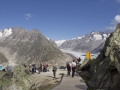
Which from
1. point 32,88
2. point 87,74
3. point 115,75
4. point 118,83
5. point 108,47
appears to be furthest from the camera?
point 87,74

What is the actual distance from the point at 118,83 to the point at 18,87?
40.6ft

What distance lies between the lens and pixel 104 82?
2356 cm

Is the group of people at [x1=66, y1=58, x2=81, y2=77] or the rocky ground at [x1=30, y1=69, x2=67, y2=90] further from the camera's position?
the group of people at [x1=66, y1=58, x2=81, y2=77]

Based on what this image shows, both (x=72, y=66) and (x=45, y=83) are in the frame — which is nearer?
(x=45, y=83)

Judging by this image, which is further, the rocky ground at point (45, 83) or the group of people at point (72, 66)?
the group of people at point (72, 66)

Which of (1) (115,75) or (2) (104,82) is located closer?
(1) (115,75)

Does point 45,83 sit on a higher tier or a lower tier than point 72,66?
lower

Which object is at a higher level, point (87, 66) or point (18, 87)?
point (87, 66)

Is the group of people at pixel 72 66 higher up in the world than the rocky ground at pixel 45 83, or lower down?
higher up

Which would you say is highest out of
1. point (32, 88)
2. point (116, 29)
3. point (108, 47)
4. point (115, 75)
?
point (116, 29)

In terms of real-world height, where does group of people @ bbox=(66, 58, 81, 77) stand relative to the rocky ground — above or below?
above

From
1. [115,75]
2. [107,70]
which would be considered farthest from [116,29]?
[115,75]

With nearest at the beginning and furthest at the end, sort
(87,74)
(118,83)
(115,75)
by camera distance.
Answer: (118,83) < (115,75) < (87,74)

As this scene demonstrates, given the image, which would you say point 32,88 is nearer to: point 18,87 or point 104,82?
point 18,87
